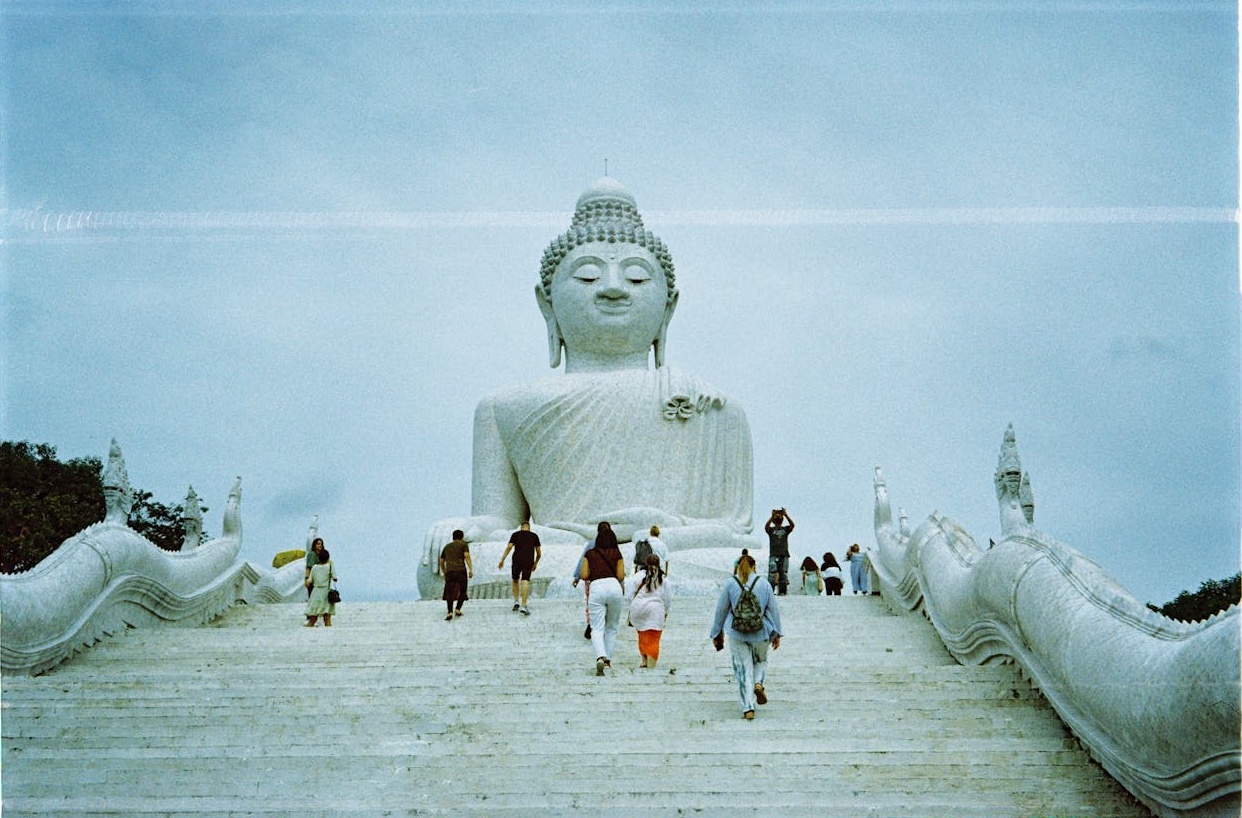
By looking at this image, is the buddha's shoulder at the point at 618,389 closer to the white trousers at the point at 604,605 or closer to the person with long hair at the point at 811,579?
the person with long hair at the point at 811,579

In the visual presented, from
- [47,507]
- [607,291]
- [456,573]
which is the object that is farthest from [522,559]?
[47,507]

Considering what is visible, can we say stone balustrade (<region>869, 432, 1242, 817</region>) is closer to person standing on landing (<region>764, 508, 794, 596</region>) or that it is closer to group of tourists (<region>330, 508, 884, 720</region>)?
group of tourists (<region>330, 508, 884, 720</region>)

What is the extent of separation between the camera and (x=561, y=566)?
15.0 metres

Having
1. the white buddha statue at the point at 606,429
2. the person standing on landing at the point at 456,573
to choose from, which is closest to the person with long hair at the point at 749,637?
the person standing on landing at the point at 456,573

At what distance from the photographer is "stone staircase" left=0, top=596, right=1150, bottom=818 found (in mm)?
6562

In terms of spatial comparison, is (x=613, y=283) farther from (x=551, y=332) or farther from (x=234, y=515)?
(x=234, y=515)

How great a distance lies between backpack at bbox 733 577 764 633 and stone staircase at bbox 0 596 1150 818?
1.64 feet

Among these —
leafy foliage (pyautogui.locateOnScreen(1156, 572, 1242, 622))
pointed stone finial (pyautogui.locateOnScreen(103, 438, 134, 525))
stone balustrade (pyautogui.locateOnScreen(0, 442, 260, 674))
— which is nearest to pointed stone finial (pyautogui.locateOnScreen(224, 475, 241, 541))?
stone balustrade (pyautogui.locateOnScreen(0, 442, 260, 674))

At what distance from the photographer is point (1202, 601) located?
20047 millimetres

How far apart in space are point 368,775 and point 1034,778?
337 centimetres

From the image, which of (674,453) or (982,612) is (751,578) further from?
(674,453)

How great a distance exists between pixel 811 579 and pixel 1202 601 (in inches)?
307

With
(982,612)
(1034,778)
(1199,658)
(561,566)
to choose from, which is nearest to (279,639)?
(561,566)

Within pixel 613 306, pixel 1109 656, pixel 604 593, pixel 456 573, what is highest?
pixel 613 306
